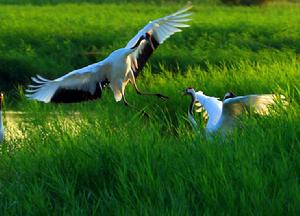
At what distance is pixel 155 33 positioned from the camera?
6.51 m

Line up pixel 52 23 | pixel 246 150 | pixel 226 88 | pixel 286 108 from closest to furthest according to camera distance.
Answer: pixel 246 150 → pixel 286 108 → pixel 226 88 → pixel 52 23

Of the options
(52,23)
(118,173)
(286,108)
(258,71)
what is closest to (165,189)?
(118,173)

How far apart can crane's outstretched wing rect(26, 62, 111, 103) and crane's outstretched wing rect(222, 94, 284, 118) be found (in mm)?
1147

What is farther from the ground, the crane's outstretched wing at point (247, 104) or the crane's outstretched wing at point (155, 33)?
the crane's outstretched wing at point (247, 104)

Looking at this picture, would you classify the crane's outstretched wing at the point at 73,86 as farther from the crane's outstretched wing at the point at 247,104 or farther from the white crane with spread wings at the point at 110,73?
the crane's outstretched wing at the point at 247,104

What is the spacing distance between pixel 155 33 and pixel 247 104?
1.58m

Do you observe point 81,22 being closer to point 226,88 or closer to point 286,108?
point 226,88

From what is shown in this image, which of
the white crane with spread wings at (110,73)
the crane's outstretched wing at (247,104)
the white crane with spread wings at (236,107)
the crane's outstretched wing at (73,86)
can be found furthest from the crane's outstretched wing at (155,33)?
the crane's outstretched wing at (247,104)

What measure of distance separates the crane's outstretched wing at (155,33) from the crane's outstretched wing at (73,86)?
0.35 m

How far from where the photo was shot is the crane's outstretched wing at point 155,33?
641 centimetres

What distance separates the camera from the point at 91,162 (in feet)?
15.0

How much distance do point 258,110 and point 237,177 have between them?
1140 mm

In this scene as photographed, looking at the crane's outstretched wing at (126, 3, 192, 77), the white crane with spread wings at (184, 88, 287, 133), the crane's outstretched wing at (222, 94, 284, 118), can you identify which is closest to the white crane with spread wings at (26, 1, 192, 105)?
the crane's outstretched wing at (126, 3, 192, 77)

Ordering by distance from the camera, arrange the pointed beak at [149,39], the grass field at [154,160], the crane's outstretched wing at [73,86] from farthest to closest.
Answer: the pointed beak at [149,39] < the crane's outstretched wing at [73,86] < the grass field at [154,160]
